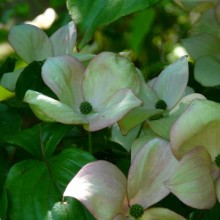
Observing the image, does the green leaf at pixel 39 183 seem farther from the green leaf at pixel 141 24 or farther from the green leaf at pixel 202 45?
the green leaf at pixel 141 24

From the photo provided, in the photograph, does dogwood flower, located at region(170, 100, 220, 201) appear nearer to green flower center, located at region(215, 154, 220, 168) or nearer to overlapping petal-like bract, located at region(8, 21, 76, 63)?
green flower center, located at region(215, 154, 220, 168)

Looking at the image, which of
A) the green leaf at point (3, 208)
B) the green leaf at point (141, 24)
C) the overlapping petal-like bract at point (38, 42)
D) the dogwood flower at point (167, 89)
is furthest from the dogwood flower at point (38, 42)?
the green leaf at point (141, 24)

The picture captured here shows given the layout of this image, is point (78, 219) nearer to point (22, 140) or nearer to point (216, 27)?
point (22, 140)

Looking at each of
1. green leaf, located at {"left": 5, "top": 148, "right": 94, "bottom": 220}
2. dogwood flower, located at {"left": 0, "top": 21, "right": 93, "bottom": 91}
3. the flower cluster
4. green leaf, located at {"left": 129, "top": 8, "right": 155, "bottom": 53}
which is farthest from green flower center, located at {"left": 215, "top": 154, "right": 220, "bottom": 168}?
green leaf, located at {"left": 129, "top": 8, "right": 155, "bottom": 53}

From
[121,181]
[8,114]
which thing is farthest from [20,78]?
[121,181]

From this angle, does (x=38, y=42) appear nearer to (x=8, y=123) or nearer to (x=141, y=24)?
(x=8, y=123)

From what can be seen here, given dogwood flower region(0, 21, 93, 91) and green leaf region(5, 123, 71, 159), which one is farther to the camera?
dogwood flower region(0, 21, 93, 91)

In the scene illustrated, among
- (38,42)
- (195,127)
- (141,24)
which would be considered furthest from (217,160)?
(141,24)
